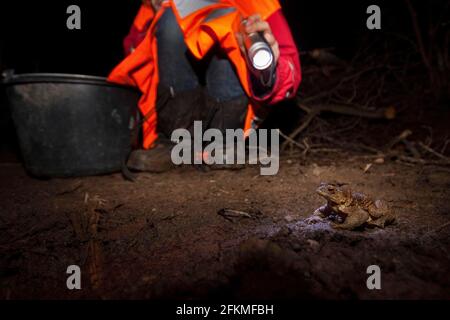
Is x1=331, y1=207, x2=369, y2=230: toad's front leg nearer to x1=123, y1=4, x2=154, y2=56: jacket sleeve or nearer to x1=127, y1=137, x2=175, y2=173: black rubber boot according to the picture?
x1=127, y1=137, x2=175, y2=173: black rubber boot

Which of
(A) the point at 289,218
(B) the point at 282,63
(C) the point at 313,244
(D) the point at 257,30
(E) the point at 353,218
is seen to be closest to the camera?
(C) the point at 313,244

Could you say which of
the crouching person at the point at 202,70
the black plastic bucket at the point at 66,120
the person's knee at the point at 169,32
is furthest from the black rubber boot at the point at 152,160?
the person's knee at the point at 169,32

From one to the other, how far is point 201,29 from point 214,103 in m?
0.52

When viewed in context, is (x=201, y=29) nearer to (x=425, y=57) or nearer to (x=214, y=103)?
(x=214, y=103)

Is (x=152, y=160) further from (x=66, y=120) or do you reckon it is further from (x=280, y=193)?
(x=280, y=193)

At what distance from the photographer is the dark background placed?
10.5ft

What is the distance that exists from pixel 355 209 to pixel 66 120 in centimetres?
190

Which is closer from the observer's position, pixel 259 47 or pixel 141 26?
pixel 259 47

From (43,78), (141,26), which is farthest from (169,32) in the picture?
(43,78)

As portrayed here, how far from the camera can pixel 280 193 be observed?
161 cm

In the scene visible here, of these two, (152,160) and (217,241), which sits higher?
(152,160)

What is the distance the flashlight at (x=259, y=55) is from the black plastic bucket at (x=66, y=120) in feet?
3.26
